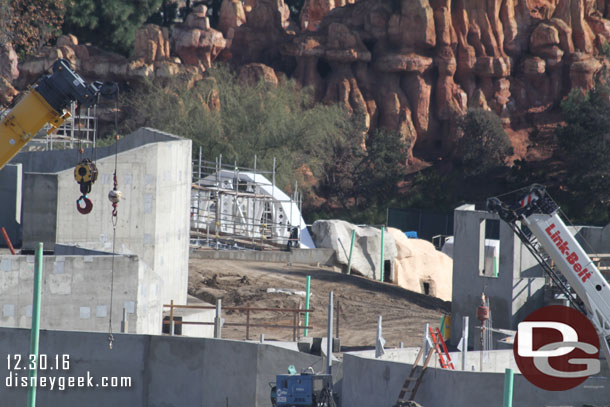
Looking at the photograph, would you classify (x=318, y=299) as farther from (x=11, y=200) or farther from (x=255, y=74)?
(x=255, y=74)

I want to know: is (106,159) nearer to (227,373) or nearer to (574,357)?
(227,373)

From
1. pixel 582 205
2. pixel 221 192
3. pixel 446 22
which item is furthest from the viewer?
pixel 446 22

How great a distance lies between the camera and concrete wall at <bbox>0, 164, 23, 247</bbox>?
2929 centimetres

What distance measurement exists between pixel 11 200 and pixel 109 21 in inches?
1571

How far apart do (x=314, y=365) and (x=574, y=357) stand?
4.72 m

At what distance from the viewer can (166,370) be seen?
56.7 ft

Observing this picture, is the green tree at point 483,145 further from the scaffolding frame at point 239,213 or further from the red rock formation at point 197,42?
the scaffolding frame at point 239,213

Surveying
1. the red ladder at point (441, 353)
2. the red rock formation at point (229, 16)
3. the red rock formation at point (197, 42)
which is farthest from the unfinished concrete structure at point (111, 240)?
the red rock formation at point (229, 16)

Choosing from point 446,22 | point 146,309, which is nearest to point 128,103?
point 446,22

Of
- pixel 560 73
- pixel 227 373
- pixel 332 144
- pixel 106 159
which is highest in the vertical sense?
pixel 560 73

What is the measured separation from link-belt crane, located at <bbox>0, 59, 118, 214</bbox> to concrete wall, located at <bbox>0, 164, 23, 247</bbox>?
1064 centimetres

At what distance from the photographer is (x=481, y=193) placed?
192 feet

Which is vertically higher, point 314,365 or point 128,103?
point 128,103

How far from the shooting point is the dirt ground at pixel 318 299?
26.1 m
